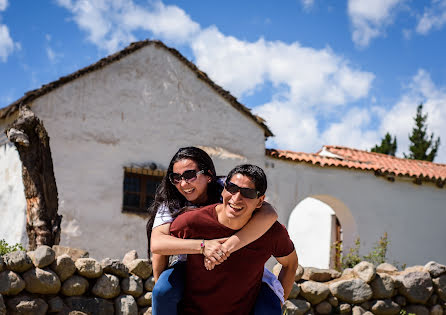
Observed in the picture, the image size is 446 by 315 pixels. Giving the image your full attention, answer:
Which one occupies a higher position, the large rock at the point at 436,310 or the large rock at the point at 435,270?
the large rock at the point at 435,270

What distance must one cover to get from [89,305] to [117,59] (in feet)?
19.7

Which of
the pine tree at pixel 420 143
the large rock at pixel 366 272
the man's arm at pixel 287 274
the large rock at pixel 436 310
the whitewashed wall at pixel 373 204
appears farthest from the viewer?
the pine tree at pixel 420 143

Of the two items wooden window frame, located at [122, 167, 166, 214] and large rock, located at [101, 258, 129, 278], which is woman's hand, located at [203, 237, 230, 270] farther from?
wooden window frame, located at [122, 167, 166, 214]

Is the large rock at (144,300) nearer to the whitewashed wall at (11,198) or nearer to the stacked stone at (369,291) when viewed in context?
the stacked stone at (369,291)

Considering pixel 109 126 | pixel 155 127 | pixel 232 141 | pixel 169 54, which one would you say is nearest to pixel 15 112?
pixel 109 126

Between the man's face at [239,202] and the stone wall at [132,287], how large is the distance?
3.51 m

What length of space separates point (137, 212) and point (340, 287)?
480cm

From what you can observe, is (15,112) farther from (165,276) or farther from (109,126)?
(165,276)

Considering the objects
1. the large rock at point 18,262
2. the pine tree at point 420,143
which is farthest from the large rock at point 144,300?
the pine tree at point 420,143

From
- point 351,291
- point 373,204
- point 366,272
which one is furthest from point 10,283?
point 373,204

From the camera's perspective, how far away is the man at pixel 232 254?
2400 millimetres

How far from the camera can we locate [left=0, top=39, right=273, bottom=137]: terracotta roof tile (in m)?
9.04

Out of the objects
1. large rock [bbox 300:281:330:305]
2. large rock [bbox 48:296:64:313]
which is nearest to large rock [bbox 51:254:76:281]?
large rock [bbox 48:296:64:313]

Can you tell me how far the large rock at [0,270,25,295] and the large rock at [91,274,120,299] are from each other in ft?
2.76
